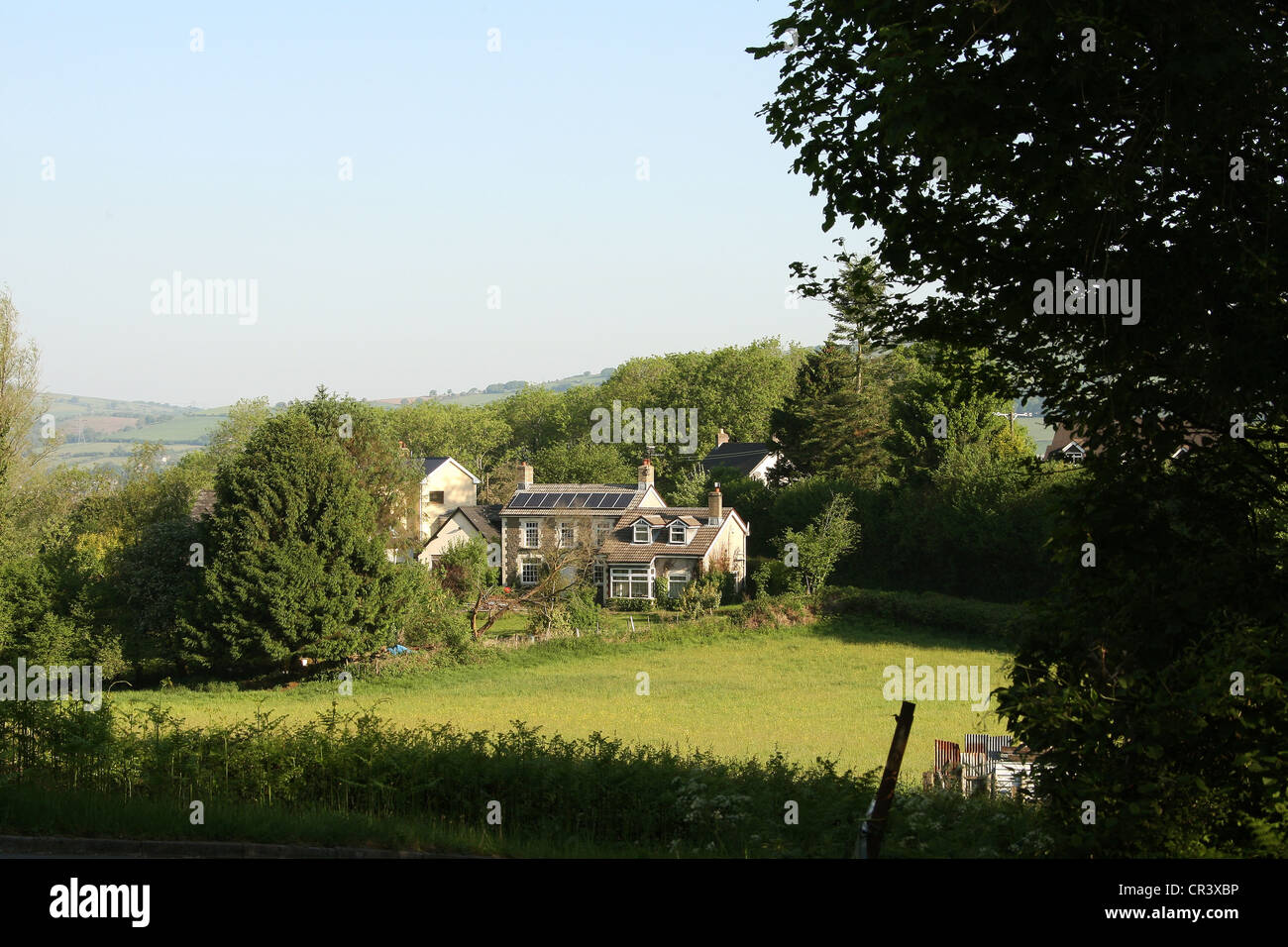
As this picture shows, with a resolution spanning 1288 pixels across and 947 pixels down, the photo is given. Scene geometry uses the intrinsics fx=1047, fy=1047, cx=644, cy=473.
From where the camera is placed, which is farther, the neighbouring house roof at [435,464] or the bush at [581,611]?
the neighbouring house roof at [435,464]

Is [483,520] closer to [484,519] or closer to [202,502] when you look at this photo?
[484,519]

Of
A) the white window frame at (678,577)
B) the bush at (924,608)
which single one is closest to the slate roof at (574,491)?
the white window frame at (678,577)

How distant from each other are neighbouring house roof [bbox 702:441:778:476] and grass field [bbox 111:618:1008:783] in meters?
36.3

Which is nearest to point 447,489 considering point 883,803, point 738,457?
point 738,457

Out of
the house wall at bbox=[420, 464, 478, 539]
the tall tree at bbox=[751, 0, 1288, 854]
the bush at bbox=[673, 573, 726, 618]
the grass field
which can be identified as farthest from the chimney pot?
the tall tree at bbox=[751, 0, 1288, 854]

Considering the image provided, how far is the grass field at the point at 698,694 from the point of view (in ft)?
89.4

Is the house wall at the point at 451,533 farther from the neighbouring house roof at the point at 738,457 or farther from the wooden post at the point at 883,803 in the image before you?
the wooden post at the point at 883,803

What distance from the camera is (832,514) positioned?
55625mm

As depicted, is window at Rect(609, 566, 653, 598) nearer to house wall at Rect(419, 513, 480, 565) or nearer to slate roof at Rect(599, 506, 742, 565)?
slate roof at Rect(599, 506, 742, 565)

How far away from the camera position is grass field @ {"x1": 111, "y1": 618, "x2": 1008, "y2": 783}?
27.2 m

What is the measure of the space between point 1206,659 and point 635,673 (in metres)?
33.8

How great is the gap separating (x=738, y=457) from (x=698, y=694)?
51.6 m

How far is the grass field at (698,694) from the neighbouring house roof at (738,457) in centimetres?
3632
